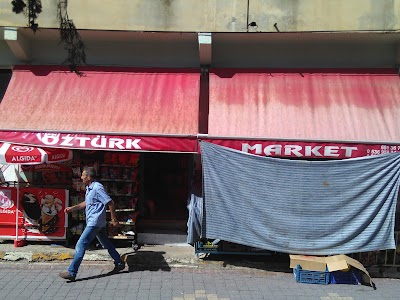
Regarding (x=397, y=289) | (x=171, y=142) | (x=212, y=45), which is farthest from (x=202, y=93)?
(x=397, y=289)

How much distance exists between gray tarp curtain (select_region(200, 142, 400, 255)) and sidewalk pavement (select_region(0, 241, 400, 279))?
0.59m

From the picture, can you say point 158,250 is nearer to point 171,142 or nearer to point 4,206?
point 171,142

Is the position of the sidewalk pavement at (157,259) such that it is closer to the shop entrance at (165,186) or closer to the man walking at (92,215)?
the man walking at (92,215)

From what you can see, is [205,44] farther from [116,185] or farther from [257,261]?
[257,261]

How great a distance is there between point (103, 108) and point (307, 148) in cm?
353

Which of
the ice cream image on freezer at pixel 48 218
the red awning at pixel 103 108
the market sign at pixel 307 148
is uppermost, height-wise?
the red awning at pixel 103 108

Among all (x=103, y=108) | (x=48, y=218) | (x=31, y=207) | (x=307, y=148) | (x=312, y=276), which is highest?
(x=103, y=108)

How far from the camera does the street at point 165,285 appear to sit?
5.46 metres

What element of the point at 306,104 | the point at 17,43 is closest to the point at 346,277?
the point at 306,104

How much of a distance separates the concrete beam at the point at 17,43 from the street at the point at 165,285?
3.82 metres

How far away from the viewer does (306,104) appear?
279 inches

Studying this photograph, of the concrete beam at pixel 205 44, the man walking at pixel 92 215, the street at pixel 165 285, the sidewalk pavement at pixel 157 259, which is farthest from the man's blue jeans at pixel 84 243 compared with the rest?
the concrete beam at pixel 205 44

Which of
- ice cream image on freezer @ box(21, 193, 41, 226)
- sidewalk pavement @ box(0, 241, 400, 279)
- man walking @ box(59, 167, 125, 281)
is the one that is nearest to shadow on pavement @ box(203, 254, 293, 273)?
sidewalk pavement @ box(0, 241, 400, 279)

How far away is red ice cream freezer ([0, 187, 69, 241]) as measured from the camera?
7.04 meters
